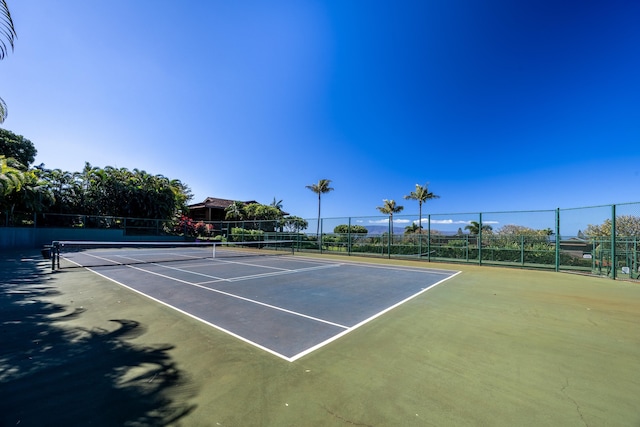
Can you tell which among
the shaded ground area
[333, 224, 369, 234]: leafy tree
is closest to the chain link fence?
[333, 224, 369, 234]: leafy tree

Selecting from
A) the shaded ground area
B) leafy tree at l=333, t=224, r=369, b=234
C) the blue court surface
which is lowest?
the blue court surface

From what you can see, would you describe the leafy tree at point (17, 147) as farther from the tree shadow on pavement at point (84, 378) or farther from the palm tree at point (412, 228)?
the palm tree at point (412, 228)

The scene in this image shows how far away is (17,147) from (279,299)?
38718 millimetres

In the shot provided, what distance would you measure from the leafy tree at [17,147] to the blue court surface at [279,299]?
29.0 meters

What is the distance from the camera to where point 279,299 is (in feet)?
21.9

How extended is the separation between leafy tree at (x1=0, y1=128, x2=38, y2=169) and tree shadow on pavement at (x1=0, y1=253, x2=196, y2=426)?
113 feet

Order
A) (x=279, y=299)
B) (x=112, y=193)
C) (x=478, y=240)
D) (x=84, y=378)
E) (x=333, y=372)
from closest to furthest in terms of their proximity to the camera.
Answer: (x=84, y=378) → (x=333, y=372) → (x=279, y=299) → (x=478, y=240) → (x=112, y=193)

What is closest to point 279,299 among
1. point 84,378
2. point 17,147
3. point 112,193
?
point 84,378

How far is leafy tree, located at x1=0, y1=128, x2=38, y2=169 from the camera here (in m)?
27.5

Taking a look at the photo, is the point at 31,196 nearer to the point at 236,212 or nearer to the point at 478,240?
the point at 236,212

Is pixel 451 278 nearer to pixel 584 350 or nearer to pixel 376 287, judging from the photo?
pixel 376 287

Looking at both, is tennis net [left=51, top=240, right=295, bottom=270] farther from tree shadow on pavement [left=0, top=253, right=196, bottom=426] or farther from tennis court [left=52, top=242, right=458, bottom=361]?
tree shadow on pavement [left=0, top=253, right=196, bottom=426]

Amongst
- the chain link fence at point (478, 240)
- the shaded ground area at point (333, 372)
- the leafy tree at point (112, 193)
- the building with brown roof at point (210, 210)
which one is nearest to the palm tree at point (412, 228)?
the chain link fence at point (478, 240)

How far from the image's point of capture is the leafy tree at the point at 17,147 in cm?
2747
